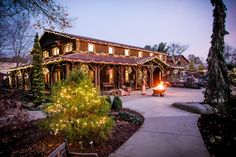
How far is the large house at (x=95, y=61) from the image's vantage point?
846 inches

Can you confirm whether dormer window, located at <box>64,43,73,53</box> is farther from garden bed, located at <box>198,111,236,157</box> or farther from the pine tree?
garden bed, located at <box>198,111,236,157</box>

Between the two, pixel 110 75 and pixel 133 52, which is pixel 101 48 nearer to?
pixel 110 75

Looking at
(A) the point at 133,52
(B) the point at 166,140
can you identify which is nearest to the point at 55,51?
(A) the point at 133,52

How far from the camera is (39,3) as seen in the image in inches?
250

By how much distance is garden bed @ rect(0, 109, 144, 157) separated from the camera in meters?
5.93

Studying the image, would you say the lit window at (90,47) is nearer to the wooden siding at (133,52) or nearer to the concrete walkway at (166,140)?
the wooden siding at (133,52)

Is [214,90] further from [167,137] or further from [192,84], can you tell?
[192,84]

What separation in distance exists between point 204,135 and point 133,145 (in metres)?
3.05

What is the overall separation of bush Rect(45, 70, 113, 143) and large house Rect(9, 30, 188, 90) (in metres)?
12.5

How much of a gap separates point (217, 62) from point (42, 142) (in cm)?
1181

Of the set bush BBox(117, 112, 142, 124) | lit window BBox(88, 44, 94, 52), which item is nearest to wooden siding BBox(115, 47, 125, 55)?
lit window BBox(88, 44, 94, 52)

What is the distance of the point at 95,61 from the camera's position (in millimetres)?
20344

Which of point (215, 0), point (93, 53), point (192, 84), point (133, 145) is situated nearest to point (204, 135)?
point (133, 145)

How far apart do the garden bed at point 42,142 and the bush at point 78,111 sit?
1.12ft
